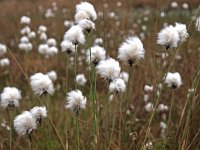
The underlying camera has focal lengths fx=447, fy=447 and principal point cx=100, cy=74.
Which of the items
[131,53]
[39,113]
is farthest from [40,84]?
[131,53]

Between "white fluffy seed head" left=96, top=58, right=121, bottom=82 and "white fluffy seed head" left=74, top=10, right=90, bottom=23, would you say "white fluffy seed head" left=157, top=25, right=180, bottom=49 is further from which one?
"white fluffy seed head" left=74, top=10, right=90, bottom=23

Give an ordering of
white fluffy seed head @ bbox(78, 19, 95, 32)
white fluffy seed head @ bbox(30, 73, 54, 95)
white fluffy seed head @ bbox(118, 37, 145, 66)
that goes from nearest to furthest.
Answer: white fluffy seed head @ bbox(118, 37, 145, 66), white fluffy seed head @ bbox(78, 19, 95, 32), white fluffy seed head @ bbox(30, 73, 54, 95)

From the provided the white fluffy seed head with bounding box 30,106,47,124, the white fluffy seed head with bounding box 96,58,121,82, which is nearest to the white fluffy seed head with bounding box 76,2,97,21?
the white fluffy seed head with bounding box 96,58,121,82

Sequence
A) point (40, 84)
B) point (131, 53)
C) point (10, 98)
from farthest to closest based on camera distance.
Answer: point (10, 98)
point (40, 84)
point (131, 53)

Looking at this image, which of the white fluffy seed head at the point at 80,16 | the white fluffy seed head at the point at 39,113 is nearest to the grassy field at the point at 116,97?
the white fluffy seed head at the point at 39,113

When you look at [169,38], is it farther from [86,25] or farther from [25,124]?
[25,124]

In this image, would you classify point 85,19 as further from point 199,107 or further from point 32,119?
point 199,107

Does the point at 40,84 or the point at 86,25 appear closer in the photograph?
the point at 86,25

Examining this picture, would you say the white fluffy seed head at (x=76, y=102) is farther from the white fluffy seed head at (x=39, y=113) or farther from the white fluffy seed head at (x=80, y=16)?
the white fluffy seed head at (x=80, y=16)
